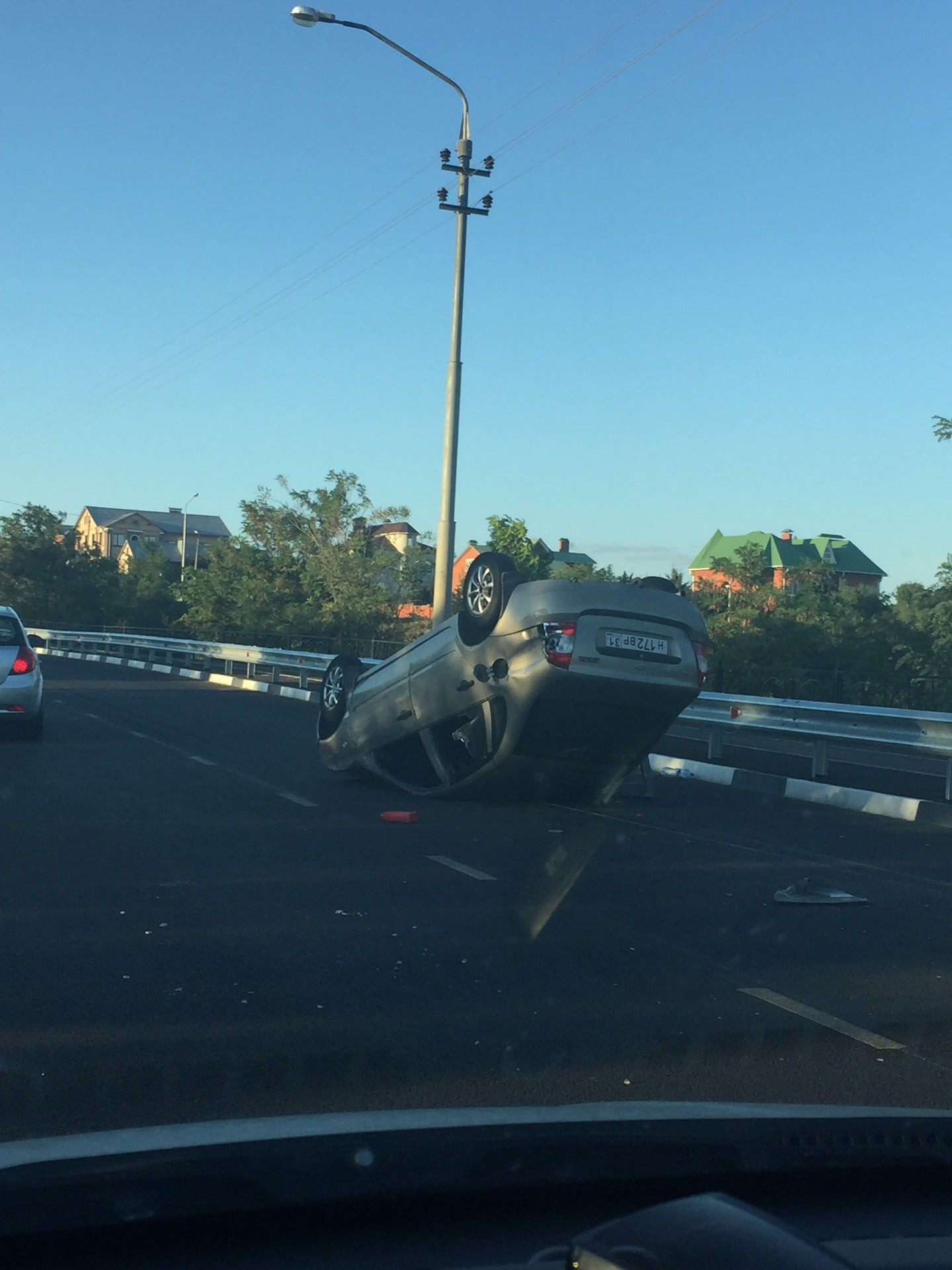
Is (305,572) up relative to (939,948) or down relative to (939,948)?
up

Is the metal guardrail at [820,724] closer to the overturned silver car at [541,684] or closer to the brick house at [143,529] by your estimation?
the overturned silver car at [541,684]

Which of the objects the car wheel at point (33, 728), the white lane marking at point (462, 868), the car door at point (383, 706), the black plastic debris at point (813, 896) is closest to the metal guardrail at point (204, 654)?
the car door at point (383, 706)

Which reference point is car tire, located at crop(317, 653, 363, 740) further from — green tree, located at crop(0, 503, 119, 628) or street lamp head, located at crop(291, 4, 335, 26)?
green tree, located at crop(0, 503, 119, 628)

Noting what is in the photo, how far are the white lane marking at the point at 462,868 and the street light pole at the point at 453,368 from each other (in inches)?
489

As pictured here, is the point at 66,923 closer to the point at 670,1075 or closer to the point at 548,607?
the point at 670,1075

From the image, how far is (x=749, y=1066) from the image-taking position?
15.9 feet

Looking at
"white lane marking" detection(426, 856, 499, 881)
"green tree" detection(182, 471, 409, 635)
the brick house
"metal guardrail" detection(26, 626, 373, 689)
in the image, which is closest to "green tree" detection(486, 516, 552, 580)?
"green tree" detection(182, 471, 409, 635)

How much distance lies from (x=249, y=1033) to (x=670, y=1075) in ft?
5.10

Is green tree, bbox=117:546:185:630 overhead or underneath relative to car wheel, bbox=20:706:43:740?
overhead

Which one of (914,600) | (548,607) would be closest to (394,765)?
(548,607)

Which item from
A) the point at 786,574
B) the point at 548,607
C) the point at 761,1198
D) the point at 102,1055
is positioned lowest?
the point at 102,1055

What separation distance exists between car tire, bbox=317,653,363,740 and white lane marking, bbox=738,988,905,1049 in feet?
25.6

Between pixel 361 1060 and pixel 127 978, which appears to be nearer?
pixel 361 1060

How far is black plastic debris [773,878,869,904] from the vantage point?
7.81m
